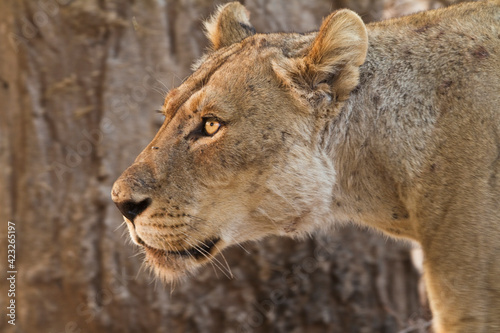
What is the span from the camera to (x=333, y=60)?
2920 mm

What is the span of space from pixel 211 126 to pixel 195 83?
A: 0.32 m

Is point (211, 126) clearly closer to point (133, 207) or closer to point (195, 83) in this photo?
point (195, 83)

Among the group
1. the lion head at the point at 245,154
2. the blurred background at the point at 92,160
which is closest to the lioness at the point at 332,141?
the lion head at the point at 245,154

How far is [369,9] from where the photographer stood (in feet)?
16.1

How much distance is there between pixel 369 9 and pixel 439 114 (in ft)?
7.75

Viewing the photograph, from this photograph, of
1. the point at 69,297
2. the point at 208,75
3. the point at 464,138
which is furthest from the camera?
the point at 69,297

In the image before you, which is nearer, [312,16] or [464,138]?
[464,138]

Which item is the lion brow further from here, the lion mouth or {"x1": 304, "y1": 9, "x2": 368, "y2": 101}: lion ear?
the lion mouth

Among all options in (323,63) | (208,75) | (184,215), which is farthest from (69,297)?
(323,63)

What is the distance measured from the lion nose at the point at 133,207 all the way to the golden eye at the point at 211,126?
1.51 feet

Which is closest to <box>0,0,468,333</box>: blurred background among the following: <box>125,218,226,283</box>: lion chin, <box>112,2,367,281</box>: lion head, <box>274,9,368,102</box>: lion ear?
<box>125,218,226,283</box>: lion chin

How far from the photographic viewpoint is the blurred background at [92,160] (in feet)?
14.5

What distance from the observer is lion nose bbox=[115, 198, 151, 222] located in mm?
2971

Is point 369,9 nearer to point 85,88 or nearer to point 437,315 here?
point 85,88
